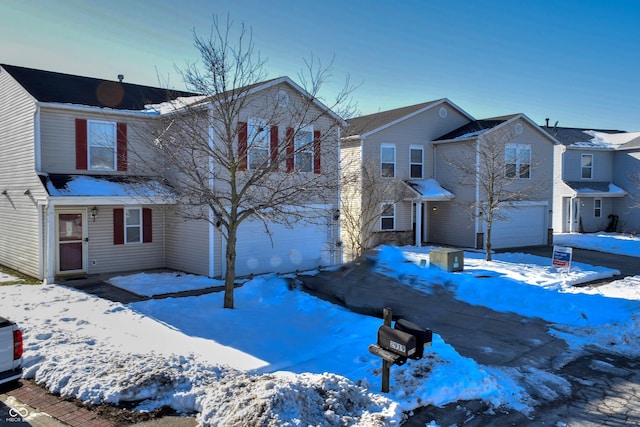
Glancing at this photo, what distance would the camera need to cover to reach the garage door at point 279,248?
51.0 feet

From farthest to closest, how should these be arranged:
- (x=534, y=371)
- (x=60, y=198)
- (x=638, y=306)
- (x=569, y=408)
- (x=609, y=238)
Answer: (x=609, y=238) < (x=60, y=198) < (x=638, y=306) < (x=534, y=371) < (x=569, y=408)

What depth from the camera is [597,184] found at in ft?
99.9

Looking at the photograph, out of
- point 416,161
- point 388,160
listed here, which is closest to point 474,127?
point 416,161

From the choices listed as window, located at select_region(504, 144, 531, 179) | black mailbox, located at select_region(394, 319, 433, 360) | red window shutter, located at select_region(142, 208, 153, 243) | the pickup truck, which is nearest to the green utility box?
window, located at select_region(504, 144, 531, 179)

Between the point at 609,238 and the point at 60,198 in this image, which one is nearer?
the point at 60,198

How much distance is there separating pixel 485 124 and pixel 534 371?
711 inches

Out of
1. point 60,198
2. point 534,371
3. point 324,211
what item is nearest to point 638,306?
point 534,371

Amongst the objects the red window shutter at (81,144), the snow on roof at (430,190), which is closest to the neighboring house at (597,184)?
the snow on roof at (430,190)

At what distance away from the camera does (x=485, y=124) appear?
23.6 m

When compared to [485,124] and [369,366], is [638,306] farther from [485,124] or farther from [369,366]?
[485,124]

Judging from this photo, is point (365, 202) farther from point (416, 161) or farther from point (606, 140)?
point (606, 140)

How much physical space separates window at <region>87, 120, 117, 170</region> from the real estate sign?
14.8 m

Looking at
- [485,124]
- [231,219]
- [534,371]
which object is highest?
[485,124]

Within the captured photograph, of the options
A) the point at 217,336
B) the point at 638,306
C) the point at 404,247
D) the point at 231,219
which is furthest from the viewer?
the point at 404,247
